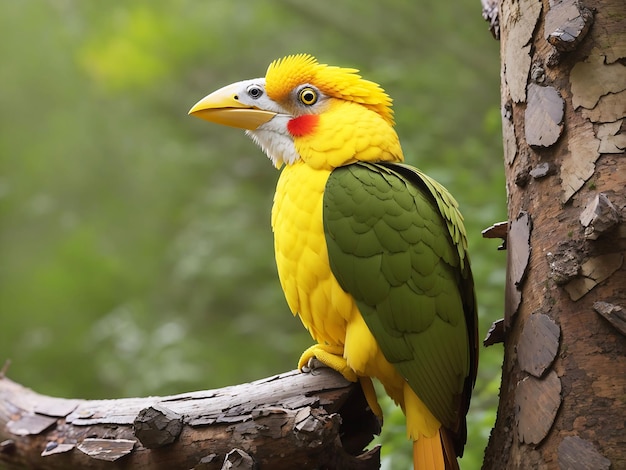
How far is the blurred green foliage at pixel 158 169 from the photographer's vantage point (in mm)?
4336

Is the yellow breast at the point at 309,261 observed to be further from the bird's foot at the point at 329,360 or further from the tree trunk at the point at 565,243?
the tree trunk at the point at 565,243

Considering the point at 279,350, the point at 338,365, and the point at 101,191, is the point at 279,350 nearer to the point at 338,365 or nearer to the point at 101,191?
the point at 101,191

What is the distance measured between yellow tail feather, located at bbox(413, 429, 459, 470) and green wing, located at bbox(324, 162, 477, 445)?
59 mm

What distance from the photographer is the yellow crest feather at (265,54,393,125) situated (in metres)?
2.01

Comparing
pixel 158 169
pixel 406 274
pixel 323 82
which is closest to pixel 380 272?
pixel 406 274

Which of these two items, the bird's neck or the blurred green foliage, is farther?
the blurred green foliage

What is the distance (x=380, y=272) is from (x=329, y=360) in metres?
0.29

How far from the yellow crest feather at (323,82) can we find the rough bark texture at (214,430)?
0.83m

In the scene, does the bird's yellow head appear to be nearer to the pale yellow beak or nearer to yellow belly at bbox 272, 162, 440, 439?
the pale yellow beak

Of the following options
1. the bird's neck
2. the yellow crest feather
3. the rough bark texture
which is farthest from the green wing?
the yellow crest feather

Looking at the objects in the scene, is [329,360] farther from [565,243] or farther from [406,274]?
[565,243]

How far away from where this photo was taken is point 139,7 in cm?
538

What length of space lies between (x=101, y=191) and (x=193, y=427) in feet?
14.6

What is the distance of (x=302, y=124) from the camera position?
1986 mm
